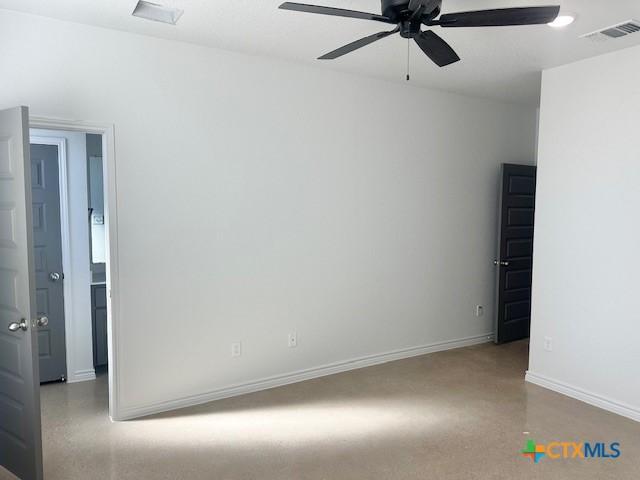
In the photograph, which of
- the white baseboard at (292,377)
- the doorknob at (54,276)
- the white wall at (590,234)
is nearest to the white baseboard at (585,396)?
the white wall at (590,234)

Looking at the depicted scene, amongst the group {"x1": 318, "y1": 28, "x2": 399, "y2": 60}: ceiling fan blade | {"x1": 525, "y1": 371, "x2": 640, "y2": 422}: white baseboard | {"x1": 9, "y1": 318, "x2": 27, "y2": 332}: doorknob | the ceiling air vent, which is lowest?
{"x1": 525, "y1": 371, "x2": 640, "y2": 422}: white baseboard

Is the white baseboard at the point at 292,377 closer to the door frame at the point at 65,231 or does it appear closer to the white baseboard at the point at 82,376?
the white baseboard at the point at 82,376

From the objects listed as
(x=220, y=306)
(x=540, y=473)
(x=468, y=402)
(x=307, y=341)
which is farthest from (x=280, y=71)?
(x=540, y=473)

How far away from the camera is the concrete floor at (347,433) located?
283cm

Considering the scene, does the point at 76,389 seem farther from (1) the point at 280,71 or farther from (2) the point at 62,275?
(1) the point at 280,71

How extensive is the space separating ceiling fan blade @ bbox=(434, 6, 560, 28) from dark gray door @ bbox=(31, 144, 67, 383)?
3.31 meters

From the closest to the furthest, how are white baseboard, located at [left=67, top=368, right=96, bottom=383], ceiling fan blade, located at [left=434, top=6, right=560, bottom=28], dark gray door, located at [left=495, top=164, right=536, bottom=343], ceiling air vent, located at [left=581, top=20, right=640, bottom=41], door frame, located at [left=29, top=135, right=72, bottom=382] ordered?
ceiling fan blade, located at [left=434, top=6, right=560, bottom=28]
ceiling air vent, located at [left=581, top=20, right=640, bottom=41]
door frame, located at [left=29, top=135, right=72, bottom=382]
white baseboard, located at [left=67, top=368, right=96, bottom=383]
dark gray door, located at [left=495, top=164, right=536, bottom=343]

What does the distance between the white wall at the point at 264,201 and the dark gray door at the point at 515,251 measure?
199 mm

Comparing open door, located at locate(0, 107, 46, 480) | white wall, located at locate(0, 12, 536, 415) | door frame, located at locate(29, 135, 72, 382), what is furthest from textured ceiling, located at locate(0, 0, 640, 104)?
door frame, located at locate(29, 135, 72, 382)

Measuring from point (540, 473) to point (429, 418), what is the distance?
852 mm

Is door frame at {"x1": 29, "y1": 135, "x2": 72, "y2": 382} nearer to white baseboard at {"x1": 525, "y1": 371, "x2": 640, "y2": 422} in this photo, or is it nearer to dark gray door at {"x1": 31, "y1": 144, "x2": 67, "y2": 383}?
dark gray door at {"x1": 31, "y1": 144, "x2": 67, "y2": 383}

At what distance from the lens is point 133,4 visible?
2.84 metres

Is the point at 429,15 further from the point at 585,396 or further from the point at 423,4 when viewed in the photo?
the point at 585,396

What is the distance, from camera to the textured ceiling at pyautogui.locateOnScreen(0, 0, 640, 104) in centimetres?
283
